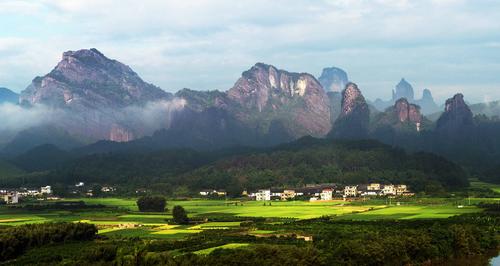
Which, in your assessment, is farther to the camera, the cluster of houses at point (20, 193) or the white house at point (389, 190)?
the cluster of houses at point (20, 193)

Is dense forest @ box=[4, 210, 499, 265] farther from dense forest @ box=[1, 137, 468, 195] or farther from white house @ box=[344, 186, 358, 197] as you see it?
dense forest @ box=[1, 137, 468, 195]

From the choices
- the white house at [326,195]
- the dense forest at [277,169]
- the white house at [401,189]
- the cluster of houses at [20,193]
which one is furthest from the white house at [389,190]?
the cluster of houses at [20,193]

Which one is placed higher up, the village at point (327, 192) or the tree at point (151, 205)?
the village at point (327, 192)

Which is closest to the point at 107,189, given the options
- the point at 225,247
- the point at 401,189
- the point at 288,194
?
the point at 288,194

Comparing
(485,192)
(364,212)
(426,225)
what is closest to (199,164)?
(485,192)

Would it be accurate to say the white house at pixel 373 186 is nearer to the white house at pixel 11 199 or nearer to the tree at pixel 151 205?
the tree at pixel 151 205

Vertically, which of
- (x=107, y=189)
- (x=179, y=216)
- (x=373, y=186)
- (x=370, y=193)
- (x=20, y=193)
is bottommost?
(x=179, y=216)

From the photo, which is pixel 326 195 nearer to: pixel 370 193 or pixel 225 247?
pixel 370 193
